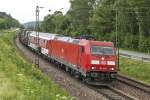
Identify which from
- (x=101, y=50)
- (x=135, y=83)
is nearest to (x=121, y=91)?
(x=101, y=50)

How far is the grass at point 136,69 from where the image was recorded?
36416 mm

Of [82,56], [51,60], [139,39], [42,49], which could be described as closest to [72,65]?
[82,56]

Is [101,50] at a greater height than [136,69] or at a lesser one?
greater

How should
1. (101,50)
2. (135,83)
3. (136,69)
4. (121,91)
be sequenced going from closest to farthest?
(121,91), (101,50), (135,83), (136,69)

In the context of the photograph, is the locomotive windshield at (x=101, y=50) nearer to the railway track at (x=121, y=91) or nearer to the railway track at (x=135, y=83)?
the railway track at (x=121, y=91)

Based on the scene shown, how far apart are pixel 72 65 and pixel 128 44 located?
130 feet

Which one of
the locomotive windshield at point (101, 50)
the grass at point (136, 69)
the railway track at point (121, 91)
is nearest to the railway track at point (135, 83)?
the railway track at point (121, 91)

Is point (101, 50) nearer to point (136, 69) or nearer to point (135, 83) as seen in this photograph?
point (135, 83)

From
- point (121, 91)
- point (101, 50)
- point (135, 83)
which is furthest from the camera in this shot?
point (135, 83)

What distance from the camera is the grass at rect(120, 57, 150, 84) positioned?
36.4 metres

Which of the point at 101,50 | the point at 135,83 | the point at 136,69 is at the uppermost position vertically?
the point at 101,50

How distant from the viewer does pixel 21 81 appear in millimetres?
19141

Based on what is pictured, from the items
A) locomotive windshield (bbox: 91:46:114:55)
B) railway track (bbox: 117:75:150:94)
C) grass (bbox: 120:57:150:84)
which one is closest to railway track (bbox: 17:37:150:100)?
railway track (bbox: 117:75:150:94)

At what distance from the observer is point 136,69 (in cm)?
3953
